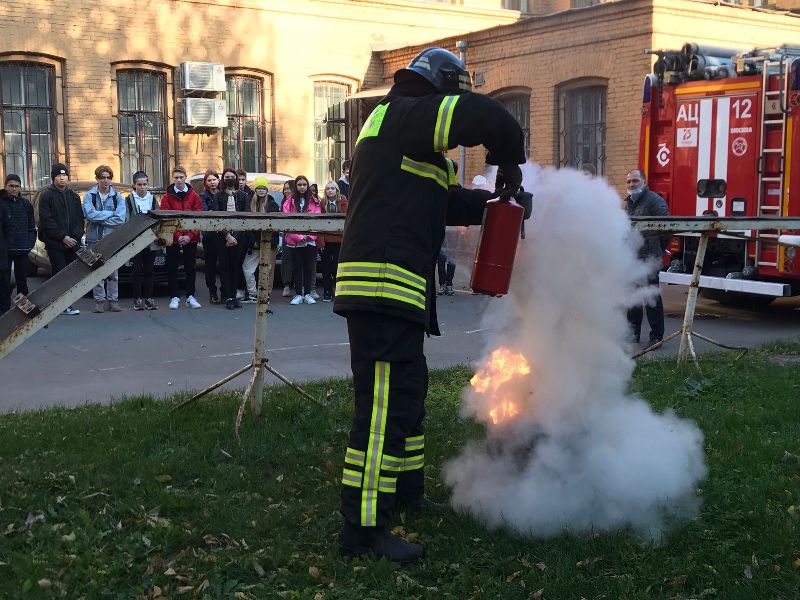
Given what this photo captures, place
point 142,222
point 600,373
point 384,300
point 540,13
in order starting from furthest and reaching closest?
point 540,13, point 142,222, point 600,373, point 384,300

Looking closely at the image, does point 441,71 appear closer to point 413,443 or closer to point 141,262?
point 413,443

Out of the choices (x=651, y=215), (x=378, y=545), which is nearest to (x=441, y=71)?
(x=378, y=545)

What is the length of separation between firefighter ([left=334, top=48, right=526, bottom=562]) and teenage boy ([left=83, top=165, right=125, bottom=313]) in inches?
353

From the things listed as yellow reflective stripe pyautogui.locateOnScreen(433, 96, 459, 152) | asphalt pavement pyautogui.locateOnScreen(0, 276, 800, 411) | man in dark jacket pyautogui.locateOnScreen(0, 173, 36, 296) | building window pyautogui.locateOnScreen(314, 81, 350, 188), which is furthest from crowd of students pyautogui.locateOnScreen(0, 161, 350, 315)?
building window pyautogui.locateOnScreen(314, 81, 350, 188)

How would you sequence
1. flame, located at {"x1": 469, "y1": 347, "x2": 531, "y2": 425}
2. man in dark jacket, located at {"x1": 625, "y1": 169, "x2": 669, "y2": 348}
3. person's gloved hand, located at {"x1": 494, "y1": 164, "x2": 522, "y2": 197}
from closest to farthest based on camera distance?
person's gloved hand, located at {"x1": 494, "y1": 164, "x2": 522, "y2": 197} → flame, located at {"x1": 469, "y1": 347, "x2": 531, "y2": 425} → man in dark jacket, located at {"x1": 625, "y1": 169, "x2": 669, "y2": 348}

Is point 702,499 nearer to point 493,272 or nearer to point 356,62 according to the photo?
point 493,272

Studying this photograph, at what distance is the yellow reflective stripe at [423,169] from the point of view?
12.8 feet

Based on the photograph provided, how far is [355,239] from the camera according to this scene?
4.02 m

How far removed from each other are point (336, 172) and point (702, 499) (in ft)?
64.0

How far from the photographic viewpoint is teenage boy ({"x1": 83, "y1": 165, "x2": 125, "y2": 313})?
40.3ft

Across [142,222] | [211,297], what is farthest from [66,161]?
[142,222]

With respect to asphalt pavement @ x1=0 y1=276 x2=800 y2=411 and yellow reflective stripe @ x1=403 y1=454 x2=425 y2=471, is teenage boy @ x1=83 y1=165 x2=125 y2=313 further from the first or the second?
yellow reflective stripe @ x1=403 y1=454 x2=425 y2=471

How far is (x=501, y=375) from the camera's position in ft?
14.5

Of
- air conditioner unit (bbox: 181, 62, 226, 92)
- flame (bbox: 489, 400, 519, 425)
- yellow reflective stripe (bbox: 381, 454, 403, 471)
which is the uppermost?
air conditioner unit (bbox: 181, 62, 226, 92)
